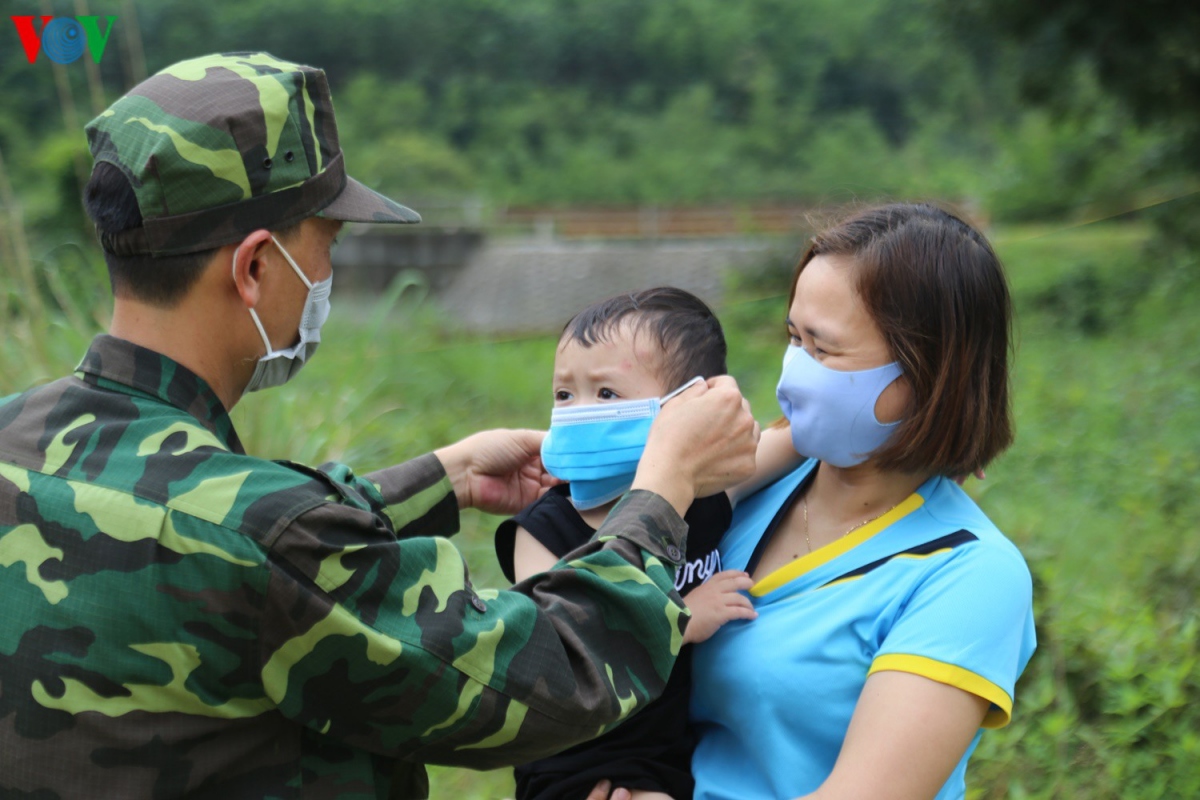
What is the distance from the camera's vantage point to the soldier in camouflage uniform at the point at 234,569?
1457mm

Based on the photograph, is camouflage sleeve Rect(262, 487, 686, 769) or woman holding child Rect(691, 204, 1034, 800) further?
woman holding child Rect(691, 204, 1034, 800)

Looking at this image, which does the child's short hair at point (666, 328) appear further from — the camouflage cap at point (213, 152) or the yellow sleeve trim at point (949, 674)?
the yellow sleeve trim at point (949, 674)

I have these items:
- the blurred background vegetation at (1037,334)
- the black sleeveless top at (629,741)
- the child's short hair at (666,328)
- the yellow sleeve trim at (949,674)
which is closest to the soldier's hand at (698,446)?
the child's short hair at (666,328)

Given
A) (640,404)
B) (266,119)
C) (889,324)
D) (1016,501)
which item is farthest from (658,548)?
(1016,501)

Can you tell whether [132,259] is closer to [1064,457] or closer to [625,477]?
[625,477]

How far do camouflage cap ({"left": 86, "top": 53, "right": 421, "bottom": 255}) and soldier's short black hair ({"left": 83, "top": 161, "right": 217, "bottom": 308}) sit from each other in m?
0.01

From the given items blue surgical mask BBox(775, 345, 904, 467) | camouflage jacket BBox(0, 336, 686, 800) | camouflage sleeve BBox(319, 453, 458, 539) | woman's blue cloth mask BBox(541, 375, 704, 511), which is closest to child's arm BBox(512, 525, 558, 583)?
woman's blue cloth mask BBox(541, 375, 704, 511)

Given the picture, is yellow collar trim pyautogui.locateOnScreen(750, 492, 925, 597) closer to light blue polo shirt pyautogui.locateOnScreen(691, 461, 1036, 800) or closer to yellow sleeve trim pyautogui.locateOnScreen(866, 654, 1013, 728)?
light blue polo shirt pyautogui.locateOnScreen(691, 461, 1036, 800)

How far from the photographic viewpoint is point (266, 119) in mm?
1630

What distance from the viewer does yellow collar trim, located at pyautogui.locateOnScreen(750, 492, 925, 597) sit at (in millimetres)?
1842

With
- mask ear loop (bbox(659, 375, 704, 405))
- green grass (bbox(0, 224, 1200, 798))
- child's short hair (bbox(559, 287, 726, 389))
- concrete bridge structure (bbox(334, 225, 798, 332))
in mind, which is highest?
child's short hair (bbox(559, 287, 726, 389))

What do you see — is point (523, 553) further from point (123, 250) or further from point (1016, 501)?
point (1016, 501)

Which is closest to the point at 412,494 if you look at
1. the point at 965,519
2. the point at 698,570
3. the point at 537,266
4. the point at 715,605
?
the point at 698,570

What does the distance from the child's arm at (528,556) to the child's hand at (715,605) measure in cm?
27
